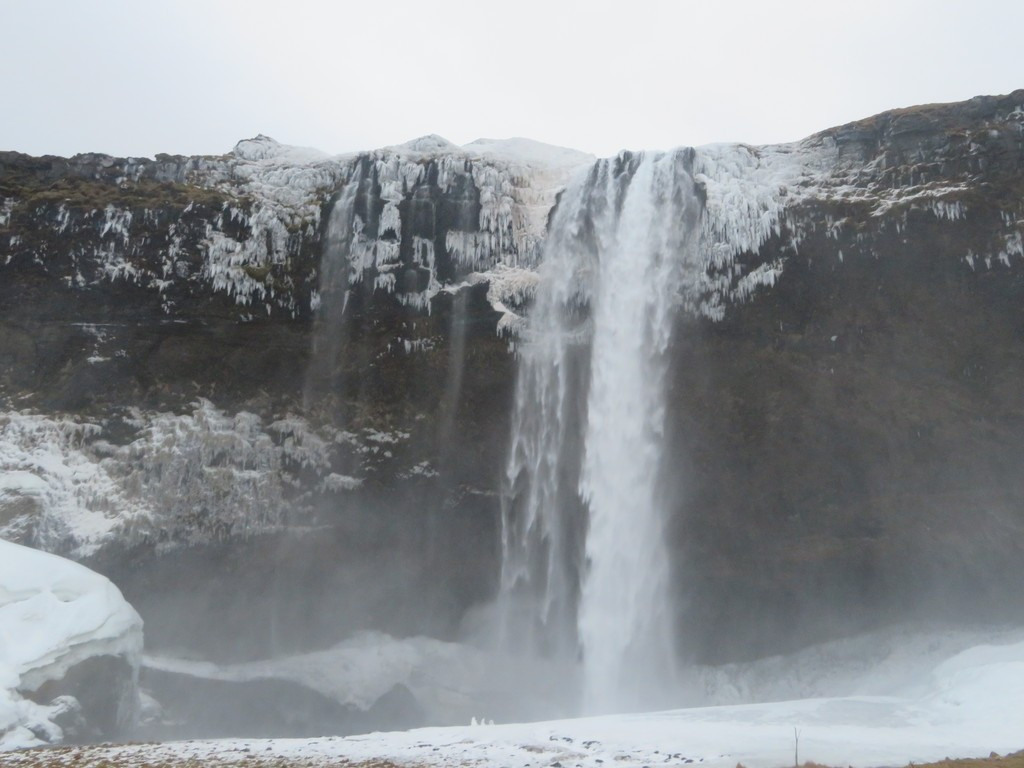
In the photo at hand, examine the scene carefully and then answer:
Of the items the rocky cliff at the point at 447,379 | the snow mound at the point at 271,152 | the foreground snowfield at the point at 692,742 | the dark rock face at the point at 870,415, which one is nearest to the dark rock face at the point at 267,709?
the rocky cliff at the point at 447,379

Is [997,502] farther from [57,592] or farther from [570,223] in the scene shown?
[57,592]

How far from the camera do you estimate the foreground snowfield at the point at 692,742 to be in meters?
15.9

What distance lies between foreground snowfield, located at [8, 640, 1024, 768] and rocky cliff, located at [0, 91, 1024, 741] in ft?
25.0

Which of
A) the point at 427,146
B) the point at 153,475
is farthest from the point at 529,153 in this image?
the point at 153,475

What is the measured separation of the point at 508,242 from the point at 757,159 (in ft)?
29.6

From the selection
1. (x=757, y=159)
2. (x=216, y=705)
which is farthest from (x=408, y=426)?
(x=757, y=159)

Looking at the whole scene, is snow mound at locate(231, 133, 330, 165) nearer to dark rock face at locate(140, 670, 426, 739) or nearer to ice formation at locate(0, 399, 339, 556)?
ice formation at locate(0, 399, 339, 556)

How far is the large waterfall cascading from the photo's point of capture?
2984 centimetres

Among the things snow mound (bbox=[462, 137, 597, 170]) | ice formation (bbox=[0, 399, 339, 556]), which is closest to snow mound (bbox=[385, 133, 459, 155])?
snow mound (bbox=[462, 137, 597, 170])

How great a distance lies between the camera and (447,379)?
104ft

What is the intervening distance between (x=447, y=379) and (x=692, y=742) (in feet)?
56.4

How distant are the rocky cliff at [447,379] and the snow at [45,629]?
658 cm

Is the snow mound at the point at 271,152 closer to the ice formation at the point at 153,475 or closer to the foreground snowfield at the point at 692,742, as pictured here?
the ice formation at the point at 153,475

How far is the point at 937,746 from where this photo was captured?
16.6 meters
